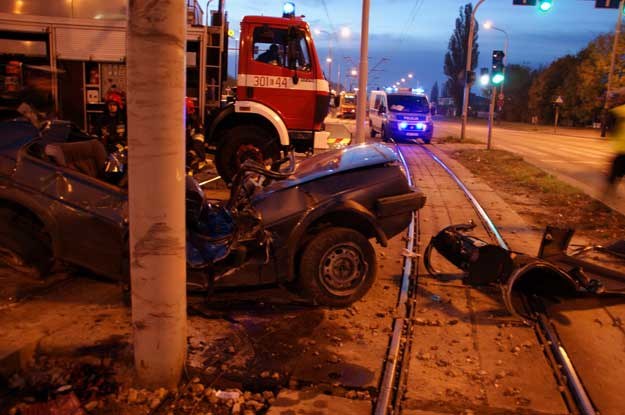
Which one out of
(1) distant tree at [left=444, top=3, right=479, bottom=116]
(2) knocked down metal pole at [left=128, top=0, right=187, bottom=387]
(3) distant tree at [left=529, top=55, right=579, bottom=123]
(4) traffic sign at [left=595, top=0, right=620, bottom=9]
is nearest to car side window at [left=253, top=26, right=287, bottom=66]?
(2) knocked down metal pole at [left=128, top=0, right=187, bottom=387]

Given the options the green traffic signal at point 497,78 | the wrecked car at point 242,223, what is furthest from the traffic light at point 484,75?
the wrecked car at point 242,223

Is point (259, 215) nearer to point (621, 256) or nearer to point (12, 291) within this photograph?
point (12, 291)

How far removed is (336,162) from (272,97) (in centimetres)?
546

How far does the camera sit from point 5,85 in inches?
456

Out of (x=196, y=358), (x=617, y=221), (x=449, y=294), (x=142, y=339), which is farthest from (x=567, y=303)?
(x=617, y=221)

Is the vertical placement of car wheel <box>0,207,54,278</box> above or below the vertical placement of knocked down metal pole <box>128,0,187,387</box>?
below

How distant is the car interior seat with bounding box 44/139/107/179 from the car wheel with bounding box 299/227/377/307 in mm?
2424

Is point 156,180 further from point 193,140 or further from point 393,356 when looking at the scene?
point 193,140

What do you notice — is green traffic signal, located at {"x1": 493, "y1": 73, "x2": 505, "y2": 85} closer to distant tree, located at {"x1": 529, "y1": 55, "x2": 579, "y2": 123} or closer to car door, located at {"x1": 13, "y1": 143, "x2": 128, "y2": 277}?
Answer: car door, located at {"x1": 13, "y1": 143, "x2": 128, "y2": 277}

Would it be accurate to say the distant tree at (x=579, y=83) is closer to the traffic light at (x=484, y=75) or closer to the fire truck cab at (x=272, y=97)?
the traffic light at (x=484, y=75)

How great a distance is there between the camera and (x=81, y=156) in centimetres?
598

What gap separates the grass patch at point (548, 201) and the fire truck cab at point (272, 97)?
4.38 metres

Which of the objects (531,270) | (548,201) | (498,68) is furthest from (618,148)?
(498,68)

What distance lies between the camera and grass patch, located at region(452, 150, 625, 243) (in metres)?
9.66
